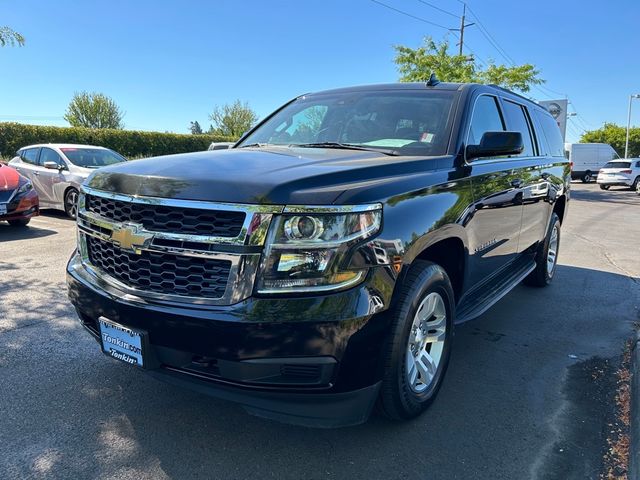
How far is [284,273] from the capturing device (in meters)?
2.16

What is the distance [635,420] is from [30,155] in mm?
11507

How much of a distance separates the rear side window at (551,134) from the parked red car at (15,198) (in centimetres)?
789

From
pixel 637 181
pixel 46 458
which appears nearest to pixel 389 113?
pixel 46 458

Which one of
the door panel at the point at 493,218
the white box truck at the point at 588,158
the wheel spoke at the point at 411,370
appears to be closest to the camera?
the wheel spoke at the point at 411,370

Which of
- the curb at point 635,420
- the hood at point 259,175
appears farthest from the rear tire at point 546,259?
the hood at point 259,175

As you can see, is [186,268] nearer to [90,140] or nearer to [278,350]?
[278,350]

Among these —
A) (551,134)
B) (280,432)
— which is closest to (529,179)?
(551,134)

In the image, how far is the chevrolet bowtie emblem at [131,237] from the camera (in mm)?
2381

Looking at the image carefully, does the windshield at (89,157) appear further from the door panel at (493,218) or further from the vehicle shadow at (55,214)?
the door panel at (493,218)

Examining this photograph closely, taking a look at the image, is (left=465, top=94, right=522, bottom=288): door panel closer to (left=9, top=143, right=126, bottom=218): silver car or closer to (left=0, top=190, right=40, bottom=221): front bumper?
(left=0, top=190, right=40, bottom=221): front bumper

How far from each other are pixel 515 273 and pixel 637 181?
25687 millimetres

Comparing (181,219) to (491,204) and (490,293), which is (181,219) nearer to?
(491,204)

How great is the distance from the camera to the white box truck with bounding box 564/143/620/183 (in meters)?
31.8

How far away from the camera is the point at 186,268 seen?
7.54ft
